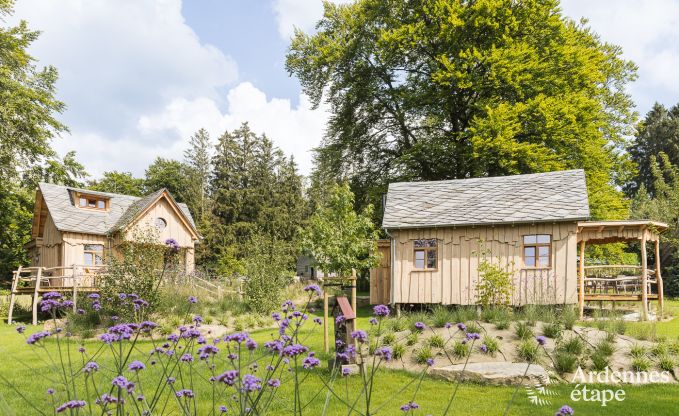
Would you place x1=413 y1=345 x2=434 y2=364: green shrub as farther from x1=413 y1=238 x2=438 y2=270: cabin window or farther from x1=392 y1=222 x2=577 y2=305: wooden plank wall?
x1=413 y1=238 x2=438 y2=270: cabin window

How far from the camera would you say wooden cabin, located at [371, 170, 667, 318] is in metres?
16.1

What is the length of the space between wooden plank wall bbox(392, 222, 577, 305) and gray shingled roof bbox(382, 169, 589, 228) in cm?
42

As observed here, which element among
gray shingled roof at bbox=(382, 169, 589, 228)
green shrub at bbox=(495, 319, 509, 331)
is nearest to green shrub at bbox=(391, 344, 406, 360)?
green shrub at bbox=(495, 319, 509, 331)

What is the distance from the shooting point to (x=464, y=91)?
2611 cm

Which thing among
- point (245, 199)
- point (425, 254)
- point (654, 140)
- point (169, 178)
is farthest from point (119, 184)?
point (654, 140)

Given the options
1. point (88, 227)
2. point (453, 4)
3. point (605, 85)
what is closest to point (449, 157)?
point (453, 4)

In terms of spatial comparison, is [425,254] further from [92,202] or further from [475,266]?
[92,202]

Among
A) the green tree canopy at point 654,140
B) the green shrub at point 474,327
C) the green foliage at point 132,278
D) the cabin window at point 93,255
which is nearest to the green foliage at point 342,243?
the green foliage at point 132,278

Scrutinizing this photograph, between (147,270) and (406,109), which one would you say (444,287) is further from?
(406,109)

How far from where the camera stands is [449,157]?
2639 cm

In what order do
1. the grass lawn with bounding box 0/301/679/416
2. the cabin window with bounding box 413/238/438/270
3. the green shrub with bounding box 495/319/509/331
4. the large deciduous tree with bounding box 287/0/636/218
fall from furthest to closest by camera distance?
1. the large deciduous tree with bounding box 287/0/636/218
2. the cabin window with bounding box 413/238/438/270
3. the green shrub with bounding box 495/319/509/331
4. the grass lawn with bounding box 0/301/679/416

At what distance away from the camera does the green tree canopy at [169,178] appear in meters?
49.0

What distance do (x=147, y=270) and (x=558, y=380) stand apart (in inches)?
469

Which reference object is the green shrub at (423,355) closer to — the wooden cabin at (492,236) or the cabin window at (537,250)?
the wooden cabin at (492,236)
